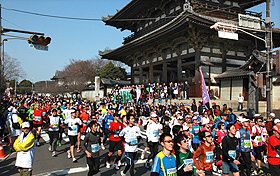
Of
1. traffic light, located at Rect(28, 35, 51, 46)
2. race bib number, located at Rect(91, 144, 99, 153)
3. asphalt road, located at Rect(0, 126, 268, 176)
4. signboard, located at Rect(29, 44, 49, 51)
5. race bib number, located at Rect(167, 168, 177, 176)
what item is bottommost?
asphalt road, located at Rect(0, 126, 268, 176)

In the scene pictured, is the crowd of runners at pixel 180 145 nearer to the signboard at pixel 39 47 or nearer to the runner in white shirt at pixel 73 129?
the runner in white shirt at pixel 73 129

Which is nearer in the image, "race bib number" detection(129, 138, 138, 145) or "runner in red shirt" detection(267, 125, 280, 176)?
"runner in red shirt" detection(267, 125, 280, 176)

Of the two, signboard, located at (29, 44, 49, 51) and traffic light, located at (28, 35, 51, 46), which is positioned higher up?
traffic light, located at (28, 35, 51, 46)

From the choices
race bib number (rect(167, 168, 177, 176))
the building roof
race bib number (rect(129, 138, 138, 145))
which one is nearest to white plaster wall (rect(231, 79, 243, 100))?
the building roof

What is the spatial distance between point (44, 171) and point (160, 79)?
22.8 meters

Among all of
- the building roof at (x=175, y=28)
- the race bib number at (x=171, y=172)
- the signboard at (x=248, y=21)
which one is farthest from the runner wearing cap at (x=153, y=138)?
the building roof at (x=175, y=28)

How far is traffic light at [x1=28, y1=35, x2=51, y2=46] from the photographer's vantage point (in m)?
9.52


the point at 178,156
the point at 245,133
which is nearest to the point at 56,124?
the point at 178,156

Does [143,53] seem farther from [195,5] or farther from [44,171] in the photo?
[44,171]

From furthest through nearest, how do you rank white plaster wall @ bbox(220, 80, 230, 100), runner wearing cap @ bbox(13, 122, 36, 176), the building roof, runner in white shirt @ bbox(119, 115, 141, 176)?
white plaster wall @ bbox(220, 80, 230, 100) → the building roof → runner in white shirt @ bbox(119, 115, 141, 176) → runner wearing cap @ bbox(13, 122, 36, 176)

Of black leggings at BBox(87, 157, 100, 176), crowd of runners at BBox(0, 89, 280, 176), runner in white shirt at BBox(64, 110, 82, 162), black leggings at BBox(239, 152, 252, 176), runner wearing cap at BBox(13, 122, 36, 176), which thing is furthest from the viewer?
runner in white shirt at BBox(64, 110, 82, 162)

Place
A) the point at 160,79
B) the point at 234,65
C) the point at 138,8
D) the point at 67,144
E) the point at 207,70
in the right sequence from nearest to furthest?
the point at 67,144 < the point at 207,70 < the point at 234,65 < the point at 138,8 < the point at 160,79

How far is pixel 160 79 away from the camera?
27.9 m

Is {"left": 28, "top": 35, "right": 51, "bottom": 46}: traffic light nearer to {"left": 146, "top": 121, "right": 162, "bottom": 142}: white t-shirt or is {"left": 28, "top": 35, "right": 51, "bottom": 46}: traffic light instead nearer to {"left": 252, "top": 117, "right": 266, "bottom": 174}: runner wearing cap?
{"left": 146, "top": 121, "right": 162, "bottom": 142}: white t-shirt
